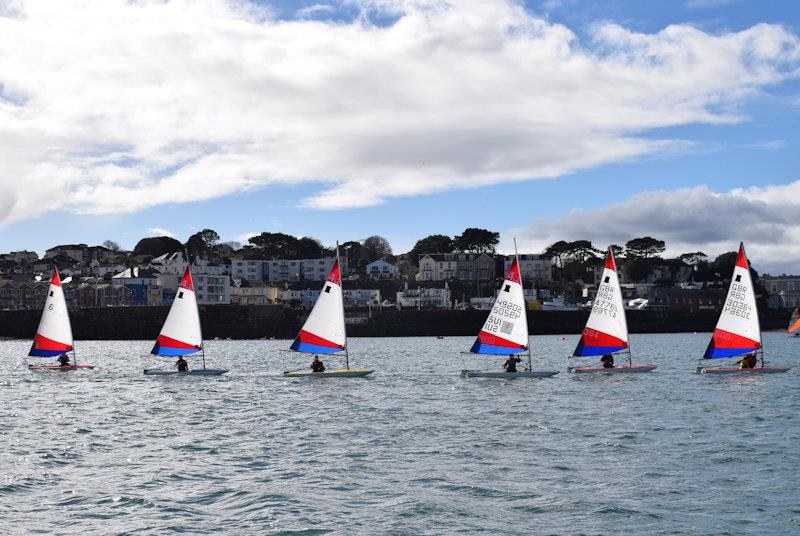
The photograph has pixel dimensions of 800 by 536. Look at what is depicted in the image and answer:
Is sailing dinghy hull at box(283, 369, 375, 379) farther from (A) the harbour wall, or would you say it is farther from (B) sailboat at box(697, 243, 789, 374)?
(A) the harbour wall

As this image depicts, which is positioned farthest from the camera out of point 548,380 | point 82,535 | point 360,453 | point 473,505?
point 548,380

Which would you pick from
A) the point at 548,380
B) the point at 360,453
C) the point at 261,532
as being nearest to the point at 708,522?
the point at 261,532

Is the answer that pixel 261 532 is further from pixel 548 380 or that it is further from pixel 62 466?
pixel 548 380

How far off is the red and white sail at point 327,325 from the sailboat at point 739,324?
19.0m

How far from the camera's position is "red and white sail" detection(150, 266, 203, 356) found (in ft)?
174

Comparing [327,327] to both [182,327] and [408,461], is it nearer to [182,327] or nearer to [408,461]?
[182,327]

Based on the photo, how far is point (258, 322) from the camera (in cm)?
15175

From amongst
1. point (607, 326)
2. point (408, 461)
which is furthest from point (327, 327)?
point (408, 461)

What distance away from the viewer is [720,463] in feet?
77.8

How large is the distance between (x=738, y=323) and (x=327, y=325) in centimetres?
2099

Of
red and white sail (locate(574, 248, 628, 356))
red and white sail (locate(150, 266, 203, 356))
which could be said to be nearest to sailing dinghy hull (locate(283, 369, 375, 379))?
red and white sail (locate(150, 266, 203, 356))

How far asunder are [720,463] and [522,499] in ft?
22.2

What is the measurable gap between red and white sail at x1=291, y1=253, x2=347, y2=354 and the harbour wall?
10207cm

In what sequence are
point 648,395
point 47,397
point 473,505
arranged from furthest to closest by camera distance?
point 47,397 → point 648,395 → point 473,505
